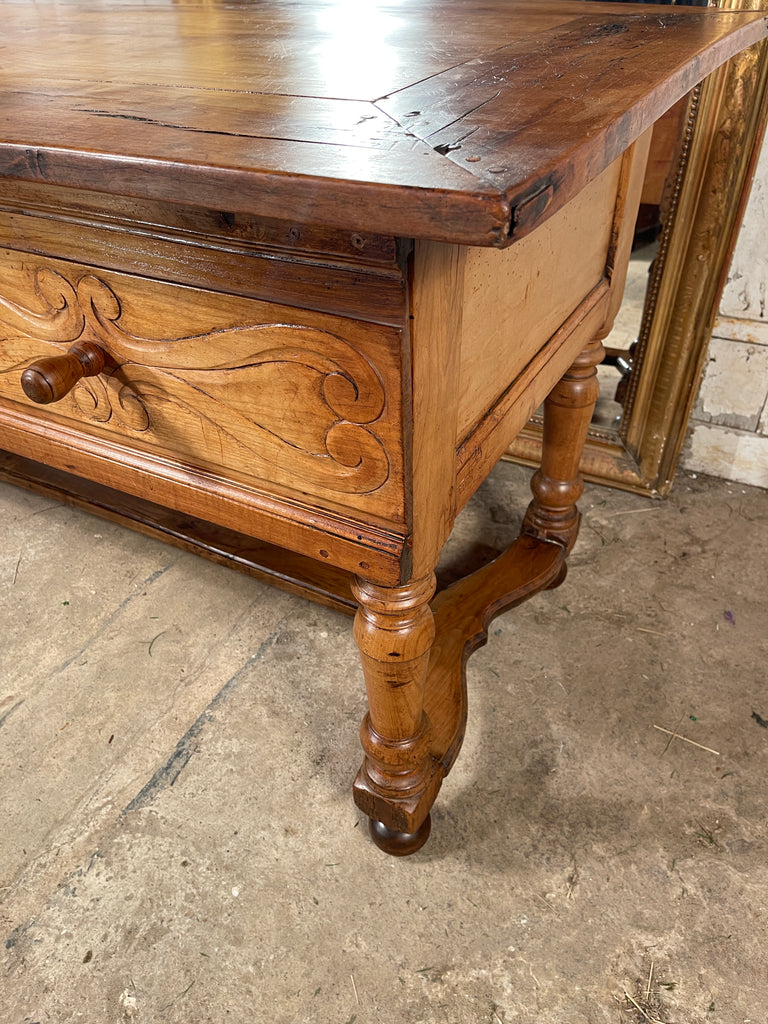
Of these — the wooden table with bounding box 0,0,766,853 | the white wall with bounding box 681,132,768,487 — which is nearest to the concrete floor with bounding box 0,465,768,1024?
the wooden table with bounding box 0,0,766,853

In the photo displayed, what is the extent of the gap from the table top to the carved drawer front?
0.13m

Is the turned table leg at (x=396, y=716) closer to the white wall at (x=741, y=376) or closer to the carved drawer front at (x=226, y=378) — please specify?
the carved drawer front at (x=226, y=378)

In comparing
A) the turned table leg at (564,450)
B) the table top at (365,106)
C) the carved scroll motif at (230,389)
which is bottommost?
the turned table leg at (564,450)

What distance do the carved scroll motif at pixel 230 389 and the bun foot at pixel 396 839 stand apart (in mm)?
552

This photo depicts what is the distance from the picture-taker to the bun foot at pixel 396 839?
1014 mm

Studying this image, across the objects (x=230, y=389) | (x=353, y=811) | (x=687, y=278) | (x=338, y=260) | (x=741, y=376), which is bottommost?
(x=353, y=811)

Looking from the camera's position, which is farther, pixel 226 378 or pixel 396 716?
pixel 396 716

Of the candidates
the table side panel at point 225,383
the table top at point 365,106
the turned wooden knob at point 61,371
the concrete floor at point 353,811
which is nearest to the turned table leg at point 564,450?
the concrete floor at point 353,811

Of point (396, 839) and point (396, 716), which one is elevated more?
point (396, 716)

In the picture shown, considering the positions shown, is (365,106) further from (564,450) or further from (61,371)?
(564,450)

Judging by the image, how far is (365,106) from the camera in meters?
0.64

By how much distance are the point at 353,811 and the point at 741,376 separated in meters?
1.21

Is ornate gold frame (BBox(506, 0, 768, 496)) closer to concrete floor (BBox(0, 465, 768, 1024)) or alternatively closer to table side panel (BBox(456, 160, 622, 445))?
concrete floor (BBox(0, 465, 768, 1024))

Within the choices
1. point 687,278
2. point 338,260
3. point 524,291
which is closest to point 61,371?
point 338,260
